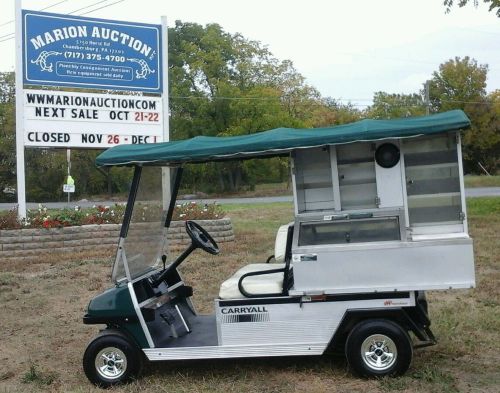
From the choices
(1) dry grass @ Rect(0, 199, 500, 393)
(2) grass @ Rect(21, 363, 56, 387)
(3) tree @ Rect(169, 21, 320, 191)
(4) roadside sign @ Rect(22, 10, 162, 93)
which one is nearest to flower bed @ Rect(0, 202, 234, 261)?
(1) dry grass @ Rect(0, 199, 500, 393)

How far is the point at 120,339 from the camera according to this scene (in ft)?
16.3

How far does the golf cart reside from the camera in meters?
4.62

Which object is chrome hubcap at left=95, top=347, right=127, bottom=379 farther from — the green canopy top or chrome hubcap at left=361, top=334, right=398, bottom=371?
chrome hubcap at left=361, top=334, right=398, bottom=371

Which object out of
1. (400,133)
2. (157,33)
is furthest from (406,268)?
(157,33)

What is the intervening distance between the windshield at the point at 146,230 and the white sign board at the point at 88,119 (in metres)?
7.24

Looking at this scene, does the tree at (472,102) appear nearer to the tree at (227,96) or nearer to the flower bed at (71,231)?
the tree at (227,96)

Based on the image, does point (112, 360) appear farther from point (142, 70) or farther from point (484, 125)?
point (484, 125)

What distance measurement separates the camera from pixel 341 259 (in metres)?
Result: 4.71

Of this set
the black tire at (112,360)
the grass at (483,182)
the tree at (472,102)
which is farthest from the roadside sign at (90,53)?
the tree at (472,102)

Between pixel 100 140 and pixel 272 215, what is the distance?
7.02 metres

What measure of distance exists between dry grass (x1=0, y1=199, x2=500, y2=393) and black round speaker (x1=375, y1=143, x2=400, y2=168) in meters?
1.64

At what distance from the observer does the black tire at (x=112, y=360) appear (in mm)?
4973

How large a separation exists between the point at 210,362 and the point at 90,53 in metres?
9.13

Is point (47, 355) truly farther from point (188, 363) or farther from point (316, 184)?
point (316, 184)
